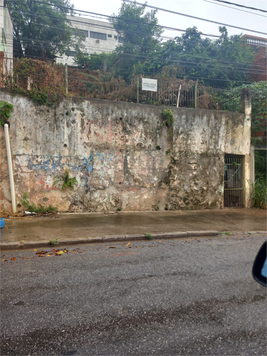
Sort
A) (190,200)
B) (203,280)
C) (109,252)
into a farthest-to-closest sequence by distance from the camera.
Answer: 1. (190,200)
2. (109,252)
3. (203,280)

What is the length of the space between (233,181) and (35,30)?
20.9m

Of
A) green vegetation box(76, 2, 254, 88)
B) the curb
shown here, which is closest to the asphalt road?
the curb

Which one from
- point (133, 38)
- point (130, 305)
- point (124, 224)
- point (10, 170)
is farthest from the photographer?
point (133, 38)

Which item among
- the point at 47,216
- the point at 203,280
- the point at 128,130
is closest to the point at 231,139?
the point at 128,130

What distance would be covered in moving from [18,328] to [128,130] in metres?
8.42

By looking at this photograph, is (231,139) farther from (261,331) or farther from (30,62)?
(261,331)

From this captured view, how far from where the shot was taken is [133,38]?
29.1m

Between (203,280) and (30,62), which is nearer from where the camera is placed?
(203,280)

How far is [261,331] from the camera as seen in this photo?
9.93 ft

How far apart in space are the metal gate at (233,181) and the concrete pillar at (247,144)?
21cm

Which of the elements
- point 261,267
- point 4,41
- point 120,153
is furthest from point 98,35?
point 261,267

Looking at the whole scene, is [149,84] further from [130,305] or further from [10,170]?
[130,305]

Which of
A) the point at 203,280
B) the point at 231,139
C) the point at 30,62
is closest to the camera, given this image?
the point at 203,280

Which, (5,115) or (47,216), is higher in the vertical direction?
(5,115)
